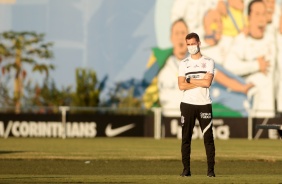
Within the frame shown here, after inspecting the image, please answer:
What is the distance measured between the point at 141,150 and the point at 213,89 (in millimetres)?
24649

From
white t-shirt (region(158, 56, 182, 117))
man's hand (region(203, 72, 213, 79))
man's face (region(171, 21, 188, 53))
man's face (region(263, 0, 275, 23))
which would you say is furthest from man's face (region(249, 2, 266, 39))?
man's hand (region(203, 72, 213, 79))

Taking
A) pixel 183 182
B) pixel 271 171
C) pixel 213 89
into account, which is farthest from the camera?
pixel 213 89

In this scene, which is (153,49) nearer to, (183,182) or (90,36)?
(90,36)

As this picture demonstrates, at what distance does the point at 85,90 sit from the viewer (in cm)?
5522

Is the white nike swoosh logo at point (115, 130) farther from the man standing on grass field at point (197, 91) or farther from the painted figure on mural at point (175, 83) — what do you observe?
the man standing on grass field at point (197, 91)

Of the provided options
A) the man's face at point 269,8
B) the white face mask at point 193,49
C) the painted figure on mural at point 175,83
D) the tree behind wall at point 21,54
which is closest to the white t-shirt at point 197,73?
the white face mask at point 193,49

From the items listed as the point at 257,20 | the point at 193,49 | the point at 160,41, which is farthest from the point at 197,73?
the point at 257,20

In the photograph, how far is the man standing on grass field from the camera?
17.2m

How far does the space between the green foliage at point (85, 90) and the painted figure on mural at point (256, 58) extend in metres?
6.74

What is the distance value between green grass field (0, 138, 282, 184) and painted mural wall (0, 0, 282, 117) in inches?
893

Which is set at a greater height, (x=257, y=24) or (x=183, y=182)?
(x=257, y=24)

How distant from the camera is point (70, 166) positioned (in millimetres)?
22828

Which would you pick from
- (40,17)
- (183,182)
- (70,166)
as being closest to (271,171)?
Result: (70,166)

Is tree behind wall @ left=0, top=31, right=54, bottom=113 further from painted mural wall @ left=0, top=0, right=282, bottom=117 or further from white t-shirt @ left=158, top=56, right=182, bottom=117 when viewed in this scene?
white t-shirt @ left=158, top=56, right=182, bottom=117
